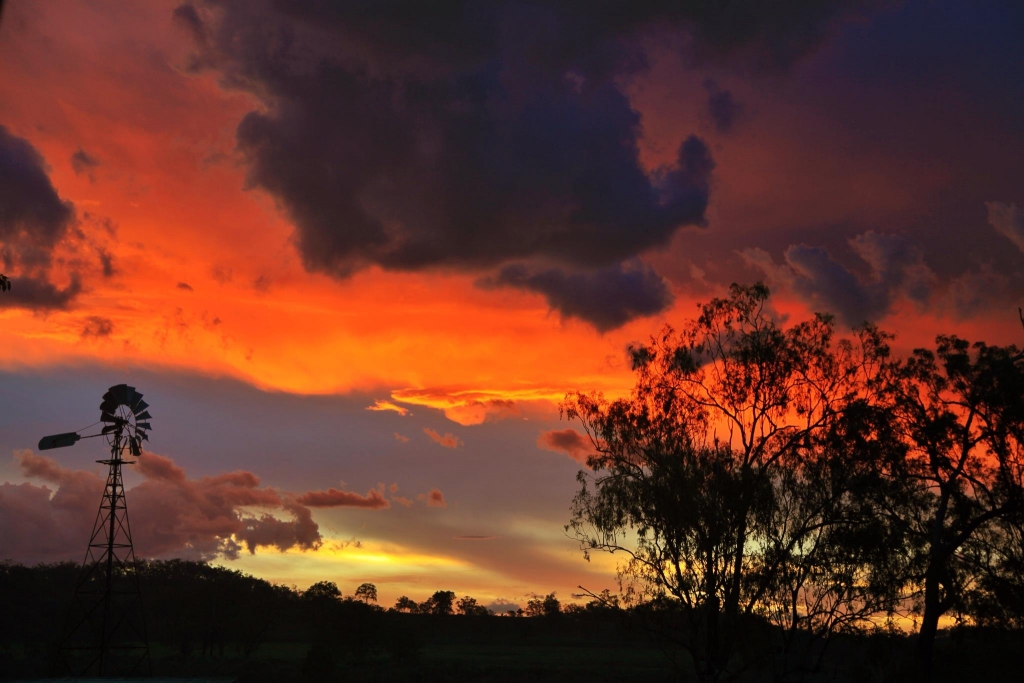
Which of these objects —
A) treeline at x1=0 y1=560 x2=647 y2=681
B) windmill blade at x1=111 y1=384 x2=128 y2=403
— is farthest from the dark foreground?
windmill blade at x1=111 y1=384 x2=128 y2=403

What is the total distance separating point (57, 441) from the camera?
4206 centimetres

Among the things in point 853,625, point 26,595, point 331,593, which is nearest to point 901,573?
point 853,625

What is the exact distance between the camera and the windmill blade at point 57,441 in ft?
137

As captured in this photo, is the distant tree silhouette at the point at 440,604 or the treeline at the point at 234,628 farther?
the distant tree silhouette at the point at 440,604

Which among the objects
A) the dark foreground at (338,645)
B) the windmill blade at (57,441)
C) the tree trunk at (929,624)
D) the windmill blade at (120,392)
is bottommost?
the dark foreground at (338,645)

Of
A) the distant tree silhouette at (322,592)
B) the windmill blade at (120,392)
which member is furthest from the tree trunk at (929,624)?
the distant tree silhouette at (322,592)

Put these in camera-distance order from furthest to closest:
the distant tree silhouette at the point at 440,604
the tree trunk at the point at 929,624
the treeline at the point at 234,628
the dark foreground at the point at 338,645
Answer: the distant tree silhouette at the point at 440,604
the treeline at the point at 234,628
the dark foreground at the point at 338,645
the tree trunk at the point at 929,624

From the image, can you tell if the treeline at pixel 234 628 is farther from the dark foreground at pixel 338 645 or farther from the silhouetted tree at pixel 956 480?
the silhouetted tree at pixel 956 480

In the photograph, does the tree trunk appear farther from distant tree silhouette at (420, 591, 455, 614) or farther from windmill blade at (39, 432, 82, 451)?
distant tree silhouette at (420, 591, 455, 614)

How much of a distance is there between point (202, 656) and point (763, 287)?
7706 centimetres

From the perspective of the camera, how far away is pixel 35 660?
264 ft

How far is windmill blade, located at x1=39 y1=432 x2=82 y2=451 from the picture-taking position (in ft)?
137

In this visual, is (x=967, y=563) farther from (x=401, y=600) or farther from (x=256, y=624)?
(x=401, y=600)

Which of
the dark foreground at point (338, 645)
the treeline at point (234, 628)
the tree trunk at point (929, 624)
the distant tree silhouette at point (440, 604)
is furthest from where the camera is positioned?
the distant tree silhouette at point (440, 604)
